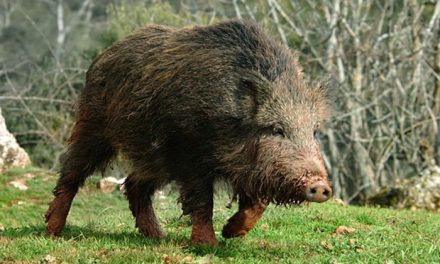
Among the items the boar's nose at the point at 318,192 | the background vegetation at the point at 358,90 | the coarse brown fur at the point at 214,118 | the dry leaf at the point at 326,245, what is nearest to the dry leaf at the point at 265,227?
the coarse brown fur at the point at 214,118

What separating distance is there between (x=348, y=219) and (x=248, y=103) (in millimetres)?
2861

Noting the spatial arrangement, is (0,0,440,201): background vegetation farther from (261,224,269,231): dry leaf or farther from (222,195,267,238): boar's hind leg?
(222,195,267,238): boar's hind leg

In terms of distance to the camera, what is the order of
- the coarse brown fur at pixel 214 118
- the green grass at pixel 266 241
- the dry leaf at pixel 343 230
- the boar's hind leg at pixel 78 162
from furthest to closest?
the boar's hind leg at pixel 78 162 < the dry leaf at pixel 343 230 < the coarse brown fur at pixel 214 118 < the green grass at pixel 266 241

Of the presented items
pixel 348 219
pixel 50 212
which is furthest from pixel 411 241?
pixel 50 212

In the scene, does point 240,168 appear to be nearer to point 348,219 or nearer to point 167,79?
point 167,79

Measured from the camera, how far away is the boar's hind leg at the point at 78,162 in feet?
27.7

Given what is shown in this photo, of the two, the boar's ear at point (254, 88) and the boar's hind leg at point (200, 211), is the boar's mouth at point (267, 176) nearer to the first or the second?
the boar's hind leg at point (200, 211)

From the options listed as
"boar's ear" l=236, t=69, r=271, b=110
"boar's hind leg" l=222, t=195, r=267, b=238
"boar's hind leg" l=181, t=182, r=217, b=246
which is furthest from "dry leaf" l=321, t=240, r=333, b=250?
"boar's ear" l=236, t=69, r=271, b=110

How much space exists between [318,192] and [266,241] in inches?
65.0

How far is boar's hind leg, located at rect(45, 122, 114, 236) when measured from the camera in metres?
8.45

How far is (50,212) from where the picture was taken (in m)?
8.34

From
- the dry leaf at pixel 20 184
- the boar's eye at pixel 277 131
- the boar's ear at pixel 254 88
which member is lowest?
the dry leaf at pixel 20 184

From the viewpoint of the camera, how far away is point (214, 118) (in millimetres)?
6980

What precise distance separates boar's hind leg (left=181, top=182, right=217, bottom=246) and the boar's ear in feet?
2.96
